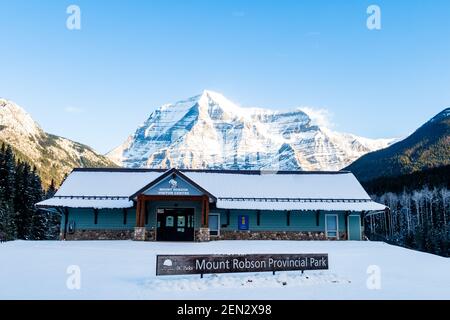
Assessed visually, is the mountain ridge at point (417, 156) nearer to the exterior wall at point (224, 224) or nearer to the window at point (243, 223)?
the exterior wall at point (224, 224)

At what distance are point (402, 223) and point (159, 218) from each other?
6197 centimetres

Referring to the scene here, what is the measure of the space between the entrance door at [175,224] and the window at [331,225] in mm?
9524

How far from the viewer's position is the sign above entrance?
24.7m

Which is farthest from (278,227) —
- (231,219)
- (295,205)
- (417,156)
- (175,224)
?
(417,156)

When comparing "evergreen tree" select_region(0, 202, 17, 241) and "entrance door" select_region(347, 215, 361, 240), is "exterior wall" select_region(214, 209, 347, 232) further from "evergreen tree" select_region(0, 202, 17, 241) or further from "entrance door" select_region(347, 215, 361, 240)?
"evergreen tree" select_region(0, 202, 17, 241)

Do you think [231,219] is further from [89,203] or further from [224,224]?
[89,203]

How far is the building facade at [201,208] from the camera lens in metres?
25.1

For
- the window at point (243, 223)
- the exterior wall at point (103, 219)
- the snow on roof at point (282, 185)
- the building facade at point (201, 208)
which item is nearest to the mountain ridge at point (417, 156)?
the snow on roof at point (282, 185)

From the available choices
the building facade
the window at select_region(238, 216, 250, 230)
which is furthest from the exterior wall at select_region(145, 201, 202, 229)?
the window at select_region(238, 216, 250, 230)

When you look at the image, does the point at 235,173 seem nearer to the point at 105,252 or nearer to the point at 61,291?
the point at 105,252

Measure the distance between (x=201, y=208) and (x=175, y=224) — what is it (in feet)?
6.58

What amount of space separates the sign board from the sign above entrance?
44.2 feet

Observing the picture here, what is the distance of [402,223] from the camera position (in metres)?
75.2

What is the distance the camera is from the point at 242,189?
29703 millimetres
